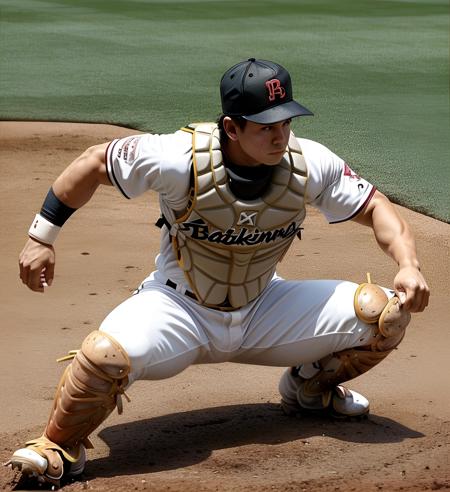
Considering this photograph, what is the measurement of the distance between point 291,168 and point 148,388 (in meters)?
1.35

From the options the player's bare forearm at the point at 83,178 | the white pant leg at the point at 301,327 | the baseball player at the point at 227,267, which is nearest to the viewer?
the baseball player at the point at 227,267

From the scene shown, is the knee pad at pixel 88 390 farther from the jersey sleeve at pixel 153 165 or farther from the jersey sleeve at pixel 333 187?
the jersey sleeve at pixel 333 187

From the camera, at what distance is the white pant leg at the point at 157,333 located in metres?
4.27

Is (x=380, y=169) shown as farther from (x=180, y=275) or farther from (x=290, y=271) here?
(x=180, y=275)

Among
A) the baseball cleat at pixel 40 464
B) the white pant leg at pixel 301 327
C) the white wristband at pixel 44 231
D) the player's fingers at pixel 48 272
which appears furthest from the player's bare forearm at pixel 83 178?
the baseball cleat at pixel 40 464

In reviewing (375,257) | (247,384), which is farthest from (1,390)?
(375,257)

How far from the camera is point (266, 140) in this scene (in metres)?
4.37

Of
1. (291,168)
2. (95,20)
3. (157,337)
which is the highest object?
(291,168)

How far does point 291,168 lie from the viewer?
449 centimetres

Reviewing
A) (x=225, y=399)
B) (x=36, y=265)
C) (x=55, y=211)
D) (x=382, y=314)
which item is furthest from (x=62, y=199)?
(x=382, y=314)

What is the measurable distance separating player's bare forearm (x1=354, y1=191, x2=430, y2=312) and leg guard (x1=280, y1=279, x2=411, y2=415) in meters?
0.12

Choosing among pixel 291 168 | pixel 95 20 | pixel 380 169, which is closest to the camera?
pixel 291 168

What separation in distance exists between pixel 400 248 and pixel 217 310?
74 cm

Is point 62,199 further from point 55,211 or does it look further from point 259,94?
Result: point 259,94
